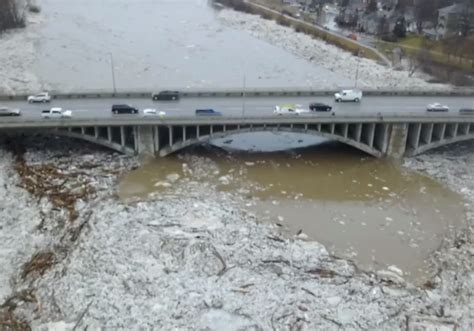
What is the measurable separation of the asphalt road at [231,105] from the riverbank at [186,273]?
8011mm

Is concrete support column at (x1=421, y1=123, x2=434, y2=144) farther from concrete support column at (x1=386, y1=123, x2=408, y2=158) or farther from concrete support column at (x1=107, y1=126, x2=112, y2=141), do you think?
concrete support column at (x1=107, y1=126, x2=112, y2=141)

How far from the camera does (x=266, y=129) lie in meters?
43.3

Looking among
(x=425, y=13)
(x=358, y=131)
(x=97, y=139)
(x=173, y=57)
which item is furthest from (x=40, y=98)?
(x=425, y=13)

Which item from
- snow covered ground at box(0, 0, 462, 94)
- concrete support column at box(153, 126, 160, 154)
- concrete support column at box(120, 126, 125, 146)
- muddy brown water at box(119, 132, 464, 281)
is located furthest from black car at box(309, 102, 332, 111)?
snow covered ground at box(0, 0, 462, 94)

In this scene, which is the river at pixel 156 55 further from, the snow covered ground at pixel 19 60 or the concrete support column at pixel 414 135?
the concrete support column at pixel 414 135

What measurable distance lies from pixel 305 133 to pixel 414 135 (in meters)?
9.45

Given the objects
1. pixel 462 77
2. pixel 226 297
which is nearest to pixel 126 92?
pixel 226 297

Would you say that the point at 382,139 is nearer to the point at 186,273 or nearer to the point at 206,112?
the point at 206,112

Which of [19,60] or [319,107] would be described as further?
[19,60]

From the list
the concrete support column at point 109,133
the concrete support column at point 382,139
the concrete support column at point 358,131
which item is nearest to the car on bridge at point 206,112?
the concrete support column at point 109,133

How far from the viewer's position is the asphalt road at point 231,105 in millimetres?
44312

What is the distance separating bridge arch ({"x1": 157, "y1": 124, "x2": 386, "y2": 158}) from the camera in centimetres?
4325

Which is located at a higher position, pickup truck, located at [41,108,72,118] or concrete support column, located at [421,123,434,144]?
pickup truck, located at [41,108,72,118]

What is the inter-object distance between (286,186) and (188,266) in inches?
532
